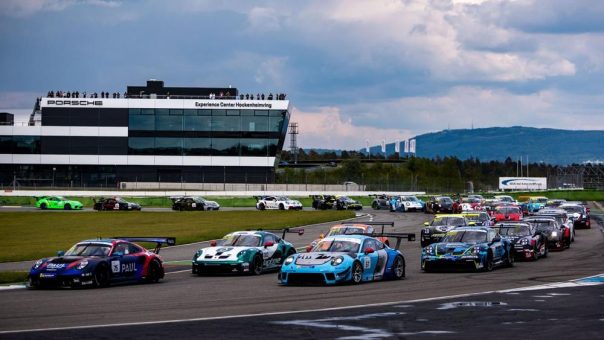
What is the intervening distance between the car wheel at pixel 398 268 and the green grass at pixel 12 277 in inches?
404

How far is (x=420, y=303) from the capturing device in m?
19.4

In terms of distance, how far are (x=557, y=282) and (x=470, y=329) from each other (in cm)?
1044

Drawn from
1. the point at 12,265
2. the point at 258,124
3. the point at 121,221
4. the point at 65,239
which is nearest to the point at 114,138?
the point at 258,124

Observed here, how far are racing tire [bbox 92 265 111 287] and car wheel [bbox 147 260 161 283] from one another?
65.4 inches

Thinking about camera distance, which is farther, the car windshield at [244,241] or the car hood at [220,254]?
the car windshield at [244,241]

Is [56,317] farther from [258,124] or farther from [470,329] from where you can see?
[258,124]

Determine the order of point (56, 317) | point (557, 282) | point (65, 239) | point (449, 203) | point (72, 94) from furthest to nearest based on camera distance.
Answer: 1. point (72, 94)
2. point (449, 203)
3. point (65, 239)
4. point (557, 282)
5. point (56, 317)

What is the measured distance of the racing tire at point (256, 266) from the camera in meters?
28.3

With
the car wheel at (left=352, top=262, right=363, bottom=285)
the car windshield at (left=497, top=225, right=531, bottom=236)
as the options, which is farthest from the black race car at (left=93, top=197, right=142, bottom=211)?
the car wheel at (left=352, top=262, right=363, bottom=285)

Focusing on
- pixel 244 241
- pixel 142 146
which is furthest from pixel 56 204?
pixel 244 241

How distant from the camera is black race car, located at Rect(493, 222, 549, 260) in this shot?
33.6 meters

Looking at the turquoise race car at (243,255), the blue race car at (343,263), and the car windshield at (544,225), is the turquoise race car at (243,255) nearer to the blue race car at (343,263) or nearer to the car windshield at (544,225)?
the blue race car at (343,263)

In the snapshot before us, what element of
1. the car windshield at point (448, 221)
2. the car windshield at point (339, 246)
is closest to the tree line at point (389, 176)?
the car windshield at point (448, 221)

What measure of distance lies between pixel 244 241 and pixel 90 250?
18.4 ft
